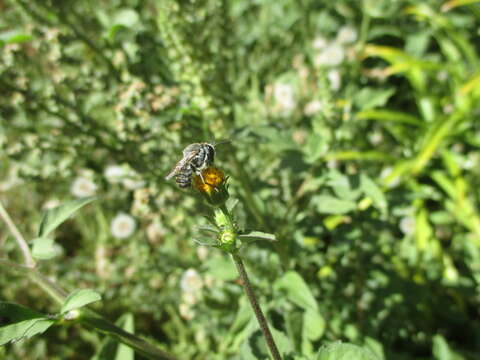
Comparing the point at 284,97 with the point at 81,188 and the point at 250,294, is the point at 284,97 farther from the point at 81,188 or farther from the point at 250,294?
the point at 250,294

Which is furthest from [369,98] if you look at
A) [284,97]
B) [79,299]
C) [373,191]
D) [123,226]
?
[123,226]

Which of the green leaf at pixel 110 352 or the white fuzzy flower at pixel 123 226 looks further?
the white fuzzy flower at pixel 123 226

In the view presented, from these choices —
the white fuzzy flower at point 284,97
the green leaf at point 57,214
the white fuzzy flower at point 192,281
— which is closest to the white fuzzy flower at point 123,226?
the white fuzzy flower at point 192,281

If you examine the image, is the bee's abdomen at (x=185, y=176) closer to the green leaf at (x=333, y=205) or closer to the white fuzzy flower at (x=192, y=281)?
the green leaf at (x=333, y=205)

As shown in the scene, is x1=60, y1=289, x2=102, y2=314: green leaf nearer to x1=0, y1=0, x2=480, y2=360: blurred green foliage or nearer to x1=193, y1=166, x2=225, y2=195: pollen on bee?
x1=193, y1=166, x2=225, y2=195: pollen on bee

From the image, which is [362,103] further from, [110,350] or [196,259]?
[110,350]

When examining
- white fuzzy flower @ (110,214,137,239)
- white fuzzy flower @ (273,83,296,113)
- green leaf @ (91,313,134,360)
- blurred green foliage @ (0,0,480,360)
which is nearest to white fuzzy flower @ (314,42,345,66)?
blurred green foliage @ (0,0,480,360)
